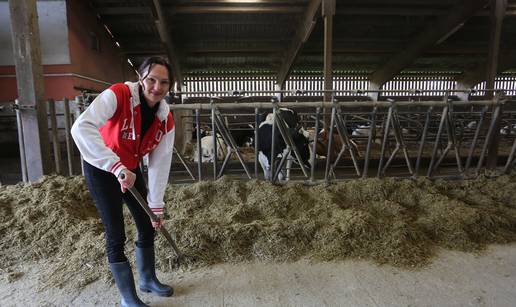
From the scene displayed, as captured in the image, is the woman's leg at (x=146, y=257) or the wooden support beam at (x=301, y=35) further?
the wooden support beam at (x=301, y=35)

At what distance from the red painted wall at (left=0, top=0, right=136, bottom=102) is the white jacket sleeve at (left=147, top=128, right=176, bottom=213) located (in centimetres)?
580

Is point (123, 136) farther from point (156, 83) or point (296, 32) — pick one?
point (296, 32)

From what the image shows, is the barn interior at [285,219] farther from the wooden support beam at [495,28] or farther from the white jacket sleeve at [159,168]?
the white jacket sleeve at [159,168]

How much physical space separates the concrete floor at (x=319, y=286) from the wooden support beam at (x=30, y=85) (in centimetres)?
179

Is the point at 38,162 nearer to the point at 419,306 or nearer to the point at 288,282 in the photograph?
the point at 288,282

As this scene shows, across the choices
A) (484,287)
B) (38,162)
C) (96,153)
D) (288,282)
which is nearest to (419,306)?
(484,287)

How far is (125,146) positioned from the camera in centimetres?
182

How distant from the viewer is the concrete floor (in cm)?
211

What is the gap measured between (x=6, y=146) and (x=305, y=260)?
7915 millimetres

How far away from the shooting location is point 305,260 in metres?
2.62

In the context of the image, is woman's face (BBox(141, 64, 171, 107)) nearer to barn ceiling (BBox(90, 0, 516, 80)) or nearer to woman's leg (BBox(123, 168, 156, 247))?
woman's leg (BBox(123, 168, 156, 247))

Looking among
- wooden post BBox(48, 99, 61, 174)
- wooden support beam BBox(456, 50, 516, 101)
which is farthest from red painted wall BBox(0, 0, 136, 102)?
wooden support beam BBox(456, 50, 516, 101)

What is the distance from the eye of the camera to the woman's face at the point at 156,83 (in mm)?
1749

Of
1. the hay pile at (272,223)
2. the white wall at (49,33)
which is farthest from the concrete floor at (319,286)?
the white wall at (49,33)
